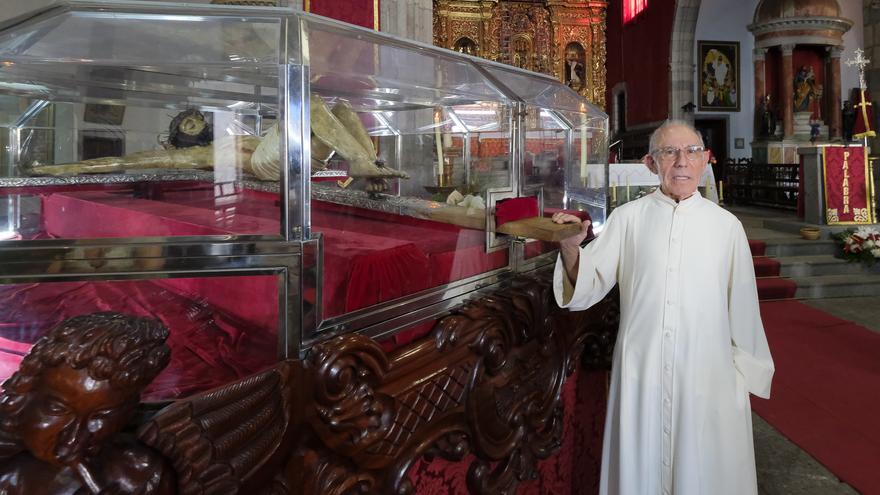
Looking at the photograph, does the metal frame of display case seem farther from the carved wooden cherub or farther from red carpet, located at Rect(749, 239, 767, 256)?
red carpet, located at Rect(749, 239, 767, 256)

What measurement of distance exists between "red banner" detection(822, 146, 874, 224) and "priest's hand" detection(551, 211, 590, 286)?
7532 mm

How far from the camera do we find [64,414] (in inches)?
32.3

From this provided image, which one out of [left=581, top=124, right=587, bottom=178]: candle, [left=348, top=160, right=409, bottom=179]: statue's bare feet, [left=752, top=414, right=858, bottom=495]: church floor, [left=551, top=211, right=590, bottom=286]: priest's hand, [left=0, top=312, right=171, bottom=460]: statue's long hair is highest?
[left=581, top=124, right=587, bottom=178]: candle

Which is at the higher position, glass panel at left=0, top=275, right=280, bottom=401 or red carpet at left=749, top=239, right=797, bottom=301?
glass panel at left=0, top=275, right=280, bottom=401

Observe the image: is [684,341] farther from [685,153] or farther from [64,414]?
[64,414]

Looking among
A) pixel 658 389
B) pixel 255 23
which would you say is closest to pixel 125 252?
pixel 255 23

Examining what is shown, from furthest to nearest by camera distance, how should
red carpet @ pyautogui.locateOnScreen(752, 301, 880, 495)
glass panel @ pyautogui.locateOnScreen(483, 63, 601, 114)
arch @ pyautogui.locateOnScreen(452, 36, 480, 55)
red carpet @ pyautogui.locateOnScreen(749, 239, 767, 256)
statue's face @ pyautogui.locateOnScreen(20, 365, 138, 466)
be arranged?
arch @ pyautogui.locateOnScreen(452, 36, 480, 55) < red carpet @ pyautogui.locateOnScreen(749, 239, 767, 256) < red carpet @ pyautogui.locateOnScreen(752, 301, 880, 495) < glass panel @ pyautogui.locateOnScreen(483, 63, 601, 114) < statue's face @ pyautogui.locateOnScreen(20, 365, 138, 466)

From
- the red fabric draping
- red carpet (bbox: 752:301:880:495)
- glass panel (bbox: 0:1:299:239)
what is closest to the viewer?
glass panel (bbox: 0:1:299:239)

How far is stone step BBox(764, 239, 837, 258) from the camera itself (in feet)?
24.0

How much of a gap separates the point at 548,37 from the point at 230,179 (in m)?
17.8

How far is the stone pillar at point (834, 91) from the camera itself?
13.5 meters

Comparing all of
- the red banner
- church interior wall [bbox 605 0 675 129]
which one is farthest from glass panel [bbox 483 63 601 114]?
church interior wall [bbox 605 0 675 129]

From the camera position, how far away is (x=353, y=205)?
1617mm

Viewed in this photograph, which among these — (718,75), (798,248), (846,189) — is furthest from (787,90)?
(798,248)
